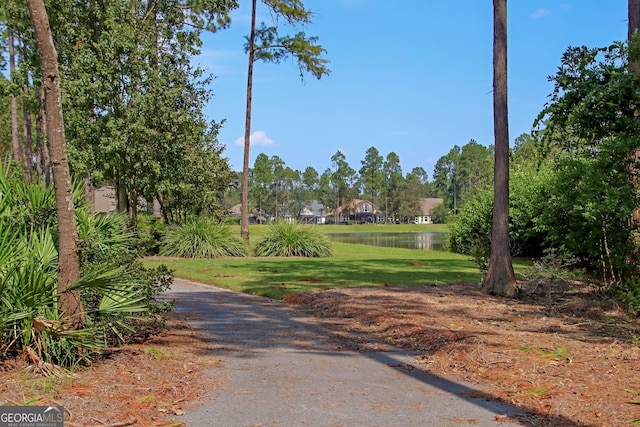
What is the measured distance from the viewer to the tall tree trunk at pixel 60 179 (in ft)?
18.9

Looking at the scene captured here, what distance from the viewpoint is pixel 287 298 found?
37.7 feet

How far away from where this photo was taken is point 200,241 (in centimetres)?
2428

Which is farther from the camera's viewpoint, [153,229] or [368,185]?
[368,185]

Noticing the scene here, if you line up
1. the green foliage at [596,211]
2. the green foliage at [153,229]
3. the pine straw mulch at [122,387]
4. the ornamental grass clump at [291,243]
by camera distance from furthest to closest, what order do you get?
A: the ornamental grass clump at [291,243], the green foliage at [153,229], the green foliage at [596,211], the pine straw mulch at [122,387]

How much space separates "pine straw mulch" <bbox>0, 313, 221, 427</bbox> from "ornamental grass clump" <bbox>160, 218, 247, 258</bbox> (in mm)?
17700

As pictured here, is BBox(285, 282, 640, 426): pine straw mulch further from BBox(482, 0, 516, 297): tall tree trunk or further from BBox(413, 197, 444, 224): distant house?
BBox(413, 197, 444, 224): distant house

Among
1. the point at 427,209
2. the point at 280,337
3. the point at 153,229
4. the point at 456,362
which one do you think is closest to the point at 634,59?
the point at 456,362

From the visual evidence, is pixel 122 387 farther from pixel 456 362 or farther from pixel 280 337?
pixel 456 362

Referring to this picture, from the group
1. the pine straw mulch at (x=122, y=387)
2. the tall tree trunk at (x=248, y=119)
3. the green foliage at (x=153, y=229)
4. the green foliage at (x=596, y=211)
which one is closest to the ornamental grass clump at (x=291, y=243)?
the tall tree trunk at (x=248, y=119)

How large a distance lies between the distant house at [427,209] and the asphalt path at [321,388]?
113 metres

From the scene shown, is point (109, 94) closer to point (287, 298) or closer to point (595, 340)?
point (287, 298)

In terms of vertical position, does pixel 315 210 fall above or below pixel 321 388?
above

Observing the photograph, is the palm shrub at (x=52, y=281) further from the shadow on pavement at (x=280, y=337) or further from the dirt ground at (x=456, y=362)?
the shadow on pavement at (x=280, y=337)

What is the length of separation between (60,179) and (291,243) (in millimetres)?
20042
